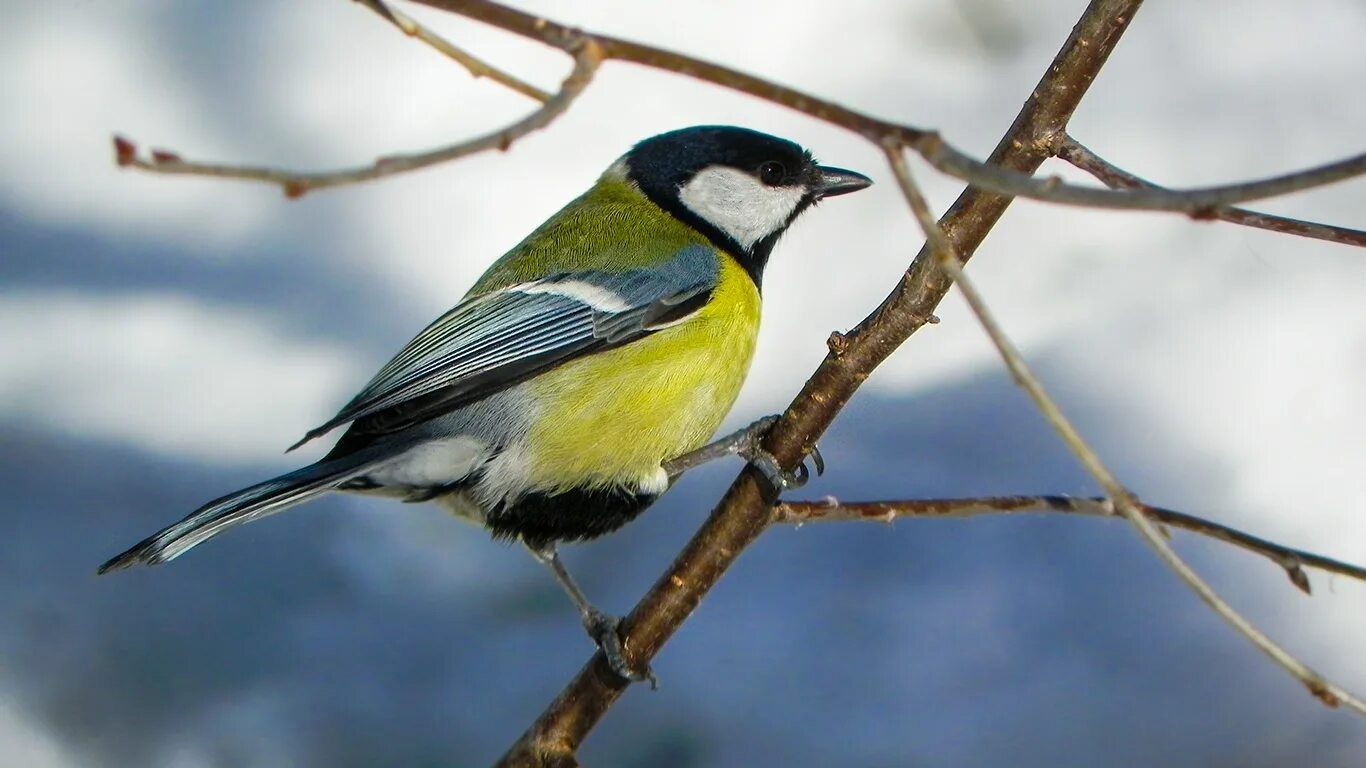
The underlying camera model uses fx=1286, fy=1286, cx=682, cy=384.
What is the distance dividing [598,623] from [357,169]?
26.3 inches

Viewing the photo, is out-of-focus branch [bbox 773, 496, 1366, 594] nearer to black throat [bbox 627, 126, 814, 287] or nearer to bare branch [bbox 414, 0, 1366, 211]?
bare branch [bbox 414, 0, 1366, 211]

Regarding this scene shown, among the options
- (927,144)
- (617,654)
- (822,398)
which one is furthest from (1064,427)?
(617,654)

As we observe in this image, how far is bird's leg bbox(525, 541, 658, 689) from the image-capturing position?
940 mm

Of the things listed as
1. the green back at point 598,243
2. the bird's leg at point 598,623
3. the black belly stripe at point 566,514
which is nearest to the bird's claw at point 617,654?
the bird's leg at point 598,623

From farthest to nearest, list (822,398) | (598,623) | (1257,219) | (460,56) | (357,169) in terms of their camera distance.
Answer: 1. (598,623)
2. (822,398)
3. (1257,219)
4. (460,56)
5. (357,169)

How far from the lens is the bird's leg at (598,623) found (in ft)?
3.09

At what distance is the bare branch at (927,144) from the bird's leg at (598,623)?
58 centimetres

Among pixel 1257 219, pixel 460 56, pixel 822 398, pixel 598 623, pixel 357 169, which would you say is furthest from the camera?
pixel 598 623

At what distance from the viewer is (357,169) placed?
16.2 inches

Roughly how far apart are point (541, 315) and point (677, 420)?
0.16m

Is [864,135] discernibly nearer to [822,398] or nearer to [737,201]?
[822,398]

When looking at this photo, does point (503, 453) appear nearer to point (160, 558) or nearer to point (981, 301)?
point (160, 558)

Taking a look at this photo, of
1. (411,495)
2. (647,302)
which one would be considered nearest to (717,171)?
(647,302)

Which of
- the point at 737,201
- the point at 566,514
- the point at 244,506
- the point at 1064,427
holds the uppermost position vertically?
the point at 737,201
